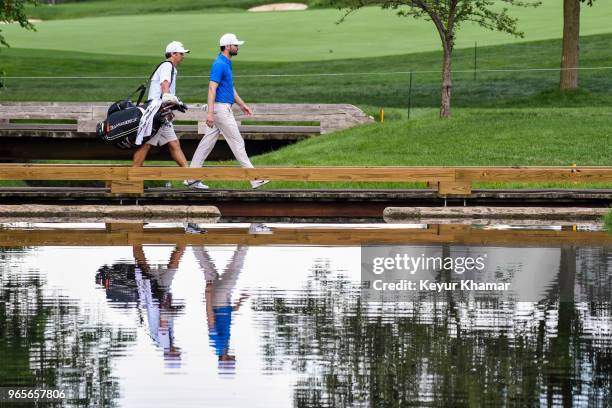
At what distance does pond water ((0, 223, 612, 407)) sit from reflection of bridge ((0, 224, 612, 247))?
121mm

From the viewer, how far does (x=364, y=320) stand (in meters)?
10.6

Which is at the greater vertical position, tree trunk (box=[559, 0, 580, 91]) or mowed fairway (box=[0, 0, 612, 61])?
mowed fairway (box=[0, 0, 612, 61])

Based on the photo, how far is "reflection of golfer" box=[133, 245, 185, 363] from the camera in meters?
9.72

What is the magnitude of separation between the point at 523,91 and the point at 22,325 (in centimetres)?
2964

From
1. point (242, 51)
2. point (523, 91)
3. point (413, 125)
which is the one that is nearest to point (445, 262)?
point (413, 125)

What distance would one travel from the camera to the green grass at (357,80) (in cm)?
3769

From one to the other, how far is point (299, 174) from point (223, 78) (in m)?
1.63

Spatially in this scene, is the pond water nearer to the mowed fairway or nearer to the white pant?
the white pant

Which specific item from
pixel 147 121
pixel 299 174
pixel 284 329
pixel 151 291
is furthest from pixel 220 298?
pixel 147 121

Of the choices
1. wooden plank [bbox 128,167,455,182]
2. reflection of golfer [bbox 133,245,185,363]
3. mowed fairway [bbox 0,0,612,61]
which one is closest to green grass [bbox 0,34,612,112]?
mowed fairway [bbox 0,0,612,61]

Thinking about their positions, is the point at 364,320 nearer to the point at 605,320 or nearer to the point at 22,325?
the point at 605,320

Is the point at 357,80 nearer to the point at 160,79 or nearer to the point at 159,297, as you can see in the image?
the point at 160,79

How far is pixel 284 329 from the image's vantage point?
10.2m

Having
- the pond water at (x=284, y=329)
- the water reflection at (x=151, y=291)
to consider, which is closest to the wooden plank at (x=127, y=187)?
the pond water at (x=284, y=329)
